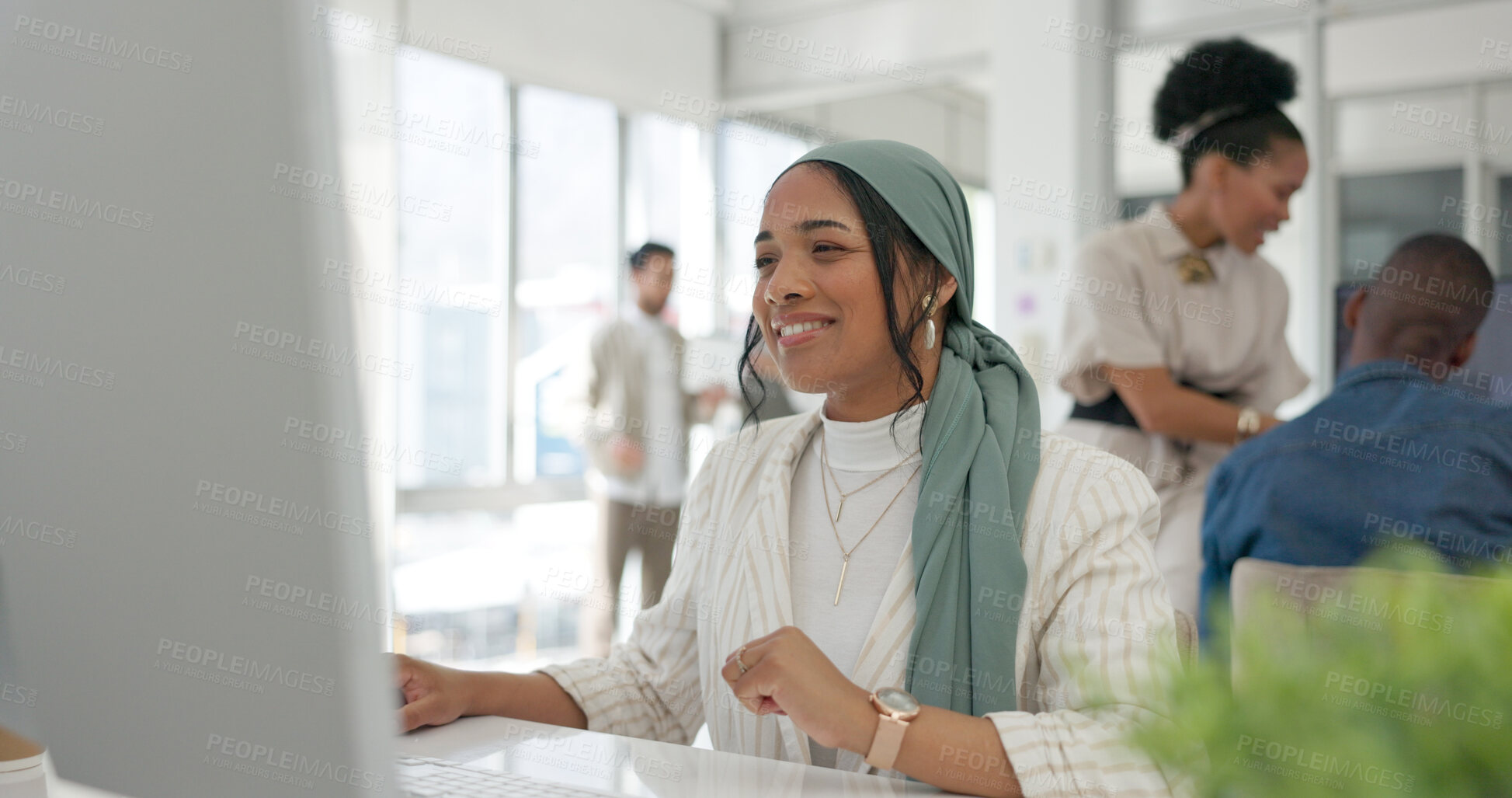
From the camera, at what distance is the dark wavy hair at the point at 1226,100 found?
8.15 ft

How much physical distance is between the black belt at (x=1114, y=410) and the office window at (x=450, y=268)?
11.7 feet

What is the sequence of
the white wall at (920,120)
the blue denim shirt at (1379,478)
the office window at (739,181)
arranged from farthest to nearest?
the office window at (739,181) < the white wall at (920,120) < the blue denim shirt at (1379,478)

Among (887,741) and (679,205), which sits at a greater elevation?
(679,205)

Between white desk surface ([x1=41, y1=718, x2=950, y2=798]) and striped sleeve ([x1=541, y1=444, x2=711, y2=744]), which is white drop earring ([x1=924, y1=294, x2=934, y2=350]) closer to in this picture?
striped sleeve ([x1=541, y1=444, x2=711, y2=744])

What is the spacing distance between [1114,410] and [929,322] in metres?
1.25

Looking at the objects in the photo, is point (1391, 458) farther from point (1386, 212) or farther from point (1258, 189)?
point (1386, 212)

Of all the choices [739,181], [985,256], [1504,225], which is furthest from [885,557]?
[985,256]

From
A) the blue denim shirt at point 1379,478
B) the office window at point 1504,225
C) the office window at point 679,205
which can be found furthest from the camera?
the office window at point 679,205

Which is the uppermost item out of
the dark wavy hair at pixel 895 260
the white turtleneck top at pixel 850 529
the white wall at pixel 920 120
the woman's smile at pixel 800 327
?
the white wall at pixel 920 120

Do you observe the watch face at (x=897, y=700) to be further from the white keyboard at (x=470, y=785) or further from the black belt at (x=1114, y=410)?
the black belt at (x=1114, y=410)

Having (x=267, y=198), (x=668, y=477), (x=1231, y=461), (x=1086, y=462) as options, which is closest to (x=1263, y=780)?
(x=267, y=198)

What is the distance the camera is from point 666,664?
1483mm

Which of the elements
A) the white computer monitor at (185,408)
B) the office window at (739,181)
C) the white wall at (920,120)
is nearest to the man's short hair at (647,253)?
the office window at (739,181)

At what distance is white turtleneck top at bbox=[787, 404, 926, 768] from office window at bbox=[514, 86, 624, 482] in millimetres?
4520
